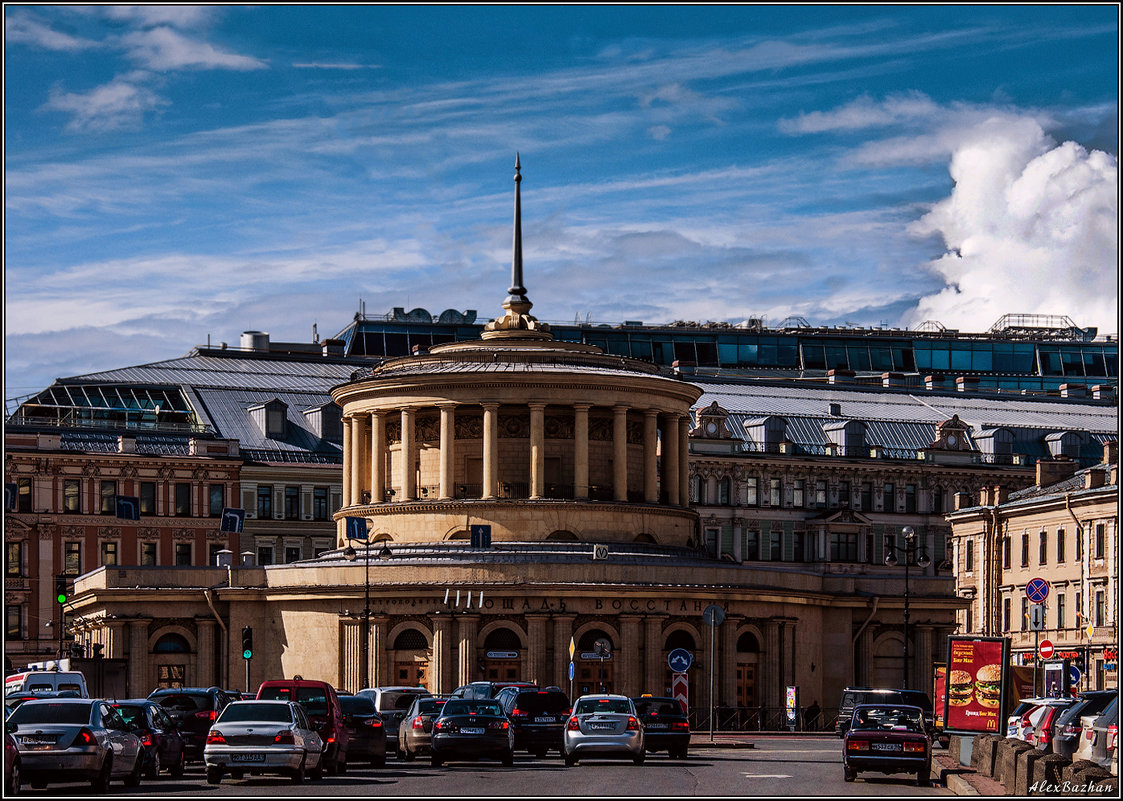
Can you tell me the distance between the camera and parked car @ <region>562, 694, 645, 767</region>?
53844 millimetres

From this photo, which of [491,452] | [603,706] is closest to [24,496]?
[491,452]

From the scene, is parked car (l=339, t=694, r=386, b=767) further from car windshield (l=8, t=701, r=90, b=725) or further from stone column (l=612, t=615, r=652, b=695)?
stone column (l=612, t=615, r=652, b=695)

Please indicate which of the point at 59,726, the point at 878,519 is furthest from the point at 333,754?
the point at 878,519

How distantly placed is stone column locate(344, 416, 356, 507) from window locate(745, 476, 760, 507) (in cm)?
3713

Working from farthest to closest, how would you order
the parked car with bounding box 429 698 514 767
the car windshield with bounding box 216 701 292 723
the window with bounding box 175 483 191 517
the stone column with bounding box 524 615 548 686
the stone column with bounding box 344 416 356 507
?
the window with bounding box 175 483 191 517 → the stone column with bounding box 344 416 356 507 → the stone column with bounding box 524 615 548 686 → the parked car with bounding box 429 698 514 767 → the car windshield with bounding box 216 701 292 723

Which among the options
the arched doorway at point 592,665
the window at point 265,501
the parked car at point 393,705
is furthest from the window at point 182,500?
the parked car at point 393,705

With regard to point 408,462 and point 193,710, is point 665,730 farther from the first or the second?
point 408,462

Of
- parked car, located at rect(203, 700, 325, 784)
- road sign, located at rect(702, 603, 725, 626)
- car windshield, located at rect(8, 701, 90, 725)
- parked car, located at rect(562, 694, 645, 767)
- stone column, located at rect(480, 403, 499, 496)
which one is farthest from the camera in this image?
stone column, located at rect(480, 403, 499, 496)

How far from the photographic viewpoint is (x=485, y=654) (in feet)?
299

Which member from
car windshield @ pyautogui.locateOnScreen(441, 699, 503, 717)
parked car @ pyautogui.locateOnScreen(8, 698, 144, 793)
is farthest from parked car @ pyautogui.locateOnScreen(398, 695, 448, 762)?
parked car @ pyautogui.locateOnScreen(8, 698, 144, 793)

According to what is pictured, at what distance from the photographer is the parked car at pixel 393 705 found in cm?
6400

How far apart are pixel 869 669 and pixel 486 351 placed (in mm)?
21826

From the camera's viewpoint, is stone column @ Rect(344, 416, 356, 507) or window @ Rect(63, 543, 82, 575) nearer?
stone column @ Rect(344, 416, 356, 507)

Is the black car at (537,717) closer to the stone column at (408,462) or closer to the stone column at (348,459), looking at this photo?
the stone column at (408,462)
